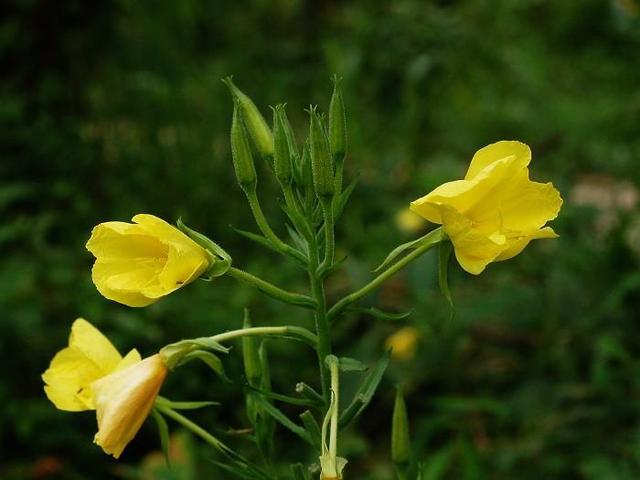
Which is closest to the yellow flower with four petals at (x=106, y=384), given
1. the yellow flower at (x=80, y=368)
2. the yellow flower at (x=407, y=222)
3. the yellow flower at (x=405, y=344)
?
the yellow flower at (x=80, y=368)

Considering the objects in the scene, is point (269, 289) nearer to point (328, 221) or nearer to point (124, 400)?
point (328, 221)

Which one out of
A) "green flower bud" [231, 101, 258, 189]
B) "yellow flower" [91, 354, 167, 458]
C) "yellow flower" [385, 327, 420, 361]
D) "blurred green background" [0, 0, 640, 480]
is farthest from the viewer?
"yellow flower" [385, 327, 420, 361]

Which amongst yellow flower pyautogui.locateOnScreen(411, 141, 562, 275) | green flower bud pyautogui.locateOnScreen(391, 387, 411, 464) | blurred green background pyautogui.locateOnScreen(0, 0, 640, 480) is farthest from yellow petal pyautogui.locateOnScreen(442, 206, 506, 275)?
blurred green background pyautogui.locateOnScreen(0, 0, 640, 480)

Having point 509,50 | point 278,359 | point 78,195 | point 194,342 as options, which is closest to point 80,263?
point 78,195

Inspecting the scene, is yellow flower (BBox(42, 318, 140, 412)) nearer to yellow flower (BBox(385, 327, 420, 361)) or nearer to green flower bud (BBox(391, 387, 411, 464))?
green flower bud (BBox(391, 387, 411, 464))

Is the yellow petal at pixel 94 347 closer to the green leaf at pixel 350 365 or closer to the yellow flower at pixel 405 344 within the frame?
the green leaf at pixel 350 365
